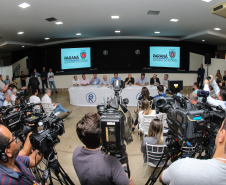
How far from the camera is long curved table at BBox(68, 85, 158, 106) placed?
6895 millimetres

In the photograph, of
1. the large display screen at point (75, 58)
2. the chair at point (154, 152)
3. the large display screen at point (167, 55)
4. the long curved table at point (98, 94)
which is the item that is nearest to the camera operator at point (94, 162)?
the chair at point (154, 152)

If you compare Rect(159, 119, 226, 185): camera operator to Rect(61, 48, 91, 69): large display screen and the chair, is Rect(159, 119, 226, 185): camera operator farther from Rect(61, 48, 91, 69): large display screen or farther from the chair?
Rect(61, 48, 91, 69): large display screen

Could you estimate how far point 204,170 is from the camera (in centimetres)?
96

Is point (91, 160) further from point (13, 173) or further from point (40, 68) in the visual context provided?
point (40, 68)

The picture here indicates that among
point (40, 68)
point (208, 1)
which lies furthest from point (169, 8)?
point (40, 68)

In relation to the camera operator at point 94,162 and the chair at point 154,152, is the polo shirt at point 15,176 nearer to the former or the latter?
the camera operator at point 94,162

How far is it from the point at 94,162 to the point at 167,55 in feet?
34.6

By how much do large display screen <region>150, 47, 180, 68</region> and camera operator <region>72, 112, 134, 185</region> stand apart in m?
10.2

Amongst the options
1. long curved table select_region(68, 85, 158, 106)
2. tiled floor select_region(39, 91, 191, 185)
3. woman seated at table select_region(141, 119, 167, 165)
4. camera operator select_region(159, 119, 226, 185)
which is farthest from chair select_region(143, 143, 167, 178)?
long curved table select_region(68, 85, 158, 106)

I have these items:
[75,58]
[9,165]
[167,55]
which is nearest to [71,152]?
[9,165]

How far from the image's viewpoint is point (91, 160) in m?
1.25

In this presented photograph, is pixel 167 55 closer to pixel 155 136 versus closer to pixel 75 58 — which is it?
pixel 75 58

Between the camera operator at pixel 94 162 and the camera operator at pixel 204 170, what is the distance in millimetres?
349

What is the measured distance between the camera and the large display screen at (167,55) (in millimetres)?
10898
